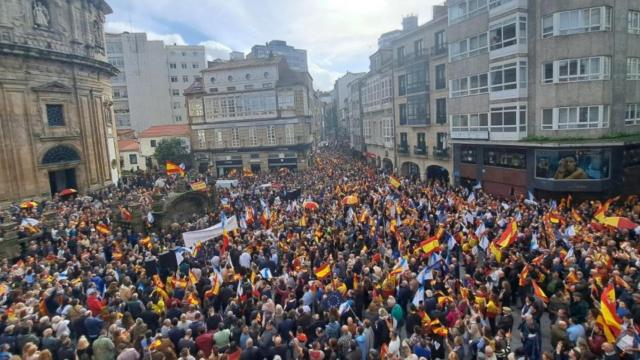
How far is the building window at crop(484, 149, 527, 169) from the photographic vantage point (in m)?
27.5

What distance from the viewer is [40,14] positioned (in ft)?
110

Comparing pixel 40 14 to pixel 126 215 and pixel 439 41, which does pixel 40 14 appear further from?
pixel 439 41

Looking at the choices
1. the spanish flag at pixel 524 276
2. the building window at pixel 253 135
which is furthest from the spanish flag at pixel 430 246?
the building window at pixel 253 135

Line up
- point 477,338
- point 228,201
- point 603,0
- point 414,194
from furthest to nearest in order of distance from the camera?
point 228,201 → point 414,194 → point 603,0 → point 477,338

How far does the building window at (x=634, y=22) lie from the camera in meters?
24.2

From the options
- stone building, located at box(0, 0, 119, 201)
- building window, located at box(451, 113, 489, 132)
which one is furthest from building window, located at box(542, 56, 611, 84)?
stone building, located at box(0, 0, 119, 201)

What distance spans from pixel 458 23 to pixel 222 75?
106 feet

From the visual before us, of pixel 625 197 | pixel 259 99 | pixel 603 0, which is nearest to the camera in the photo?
pixel 603 0

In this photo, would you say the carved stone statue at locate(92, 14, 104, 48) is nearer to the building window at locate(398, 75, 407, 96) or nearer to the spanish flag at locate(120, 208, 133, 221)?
the spanish flag at locate(120, 208, 133, 221)

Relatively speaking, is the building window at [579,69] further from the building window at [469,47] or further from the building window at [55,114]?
the building window at [55,114]

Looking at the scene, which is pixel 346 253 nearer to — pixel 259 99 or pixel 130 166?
pixel 259 99

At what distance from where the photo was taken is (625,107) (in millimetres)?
24672

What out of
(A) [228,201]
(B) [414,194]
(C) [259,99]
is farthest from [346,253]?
(C) [259,99]

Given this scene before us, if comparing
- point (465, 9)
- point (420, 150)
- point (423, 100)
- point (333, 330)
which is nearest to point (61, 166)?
point (420, 150)
